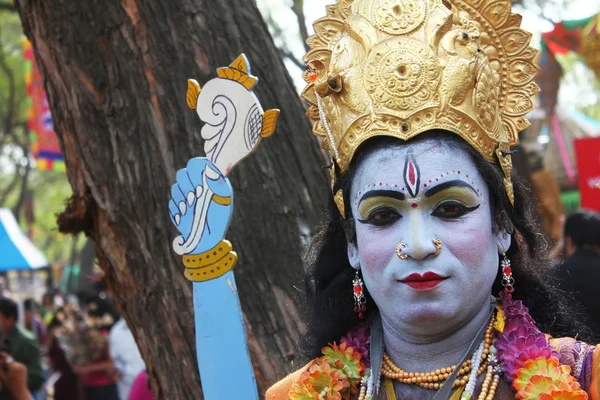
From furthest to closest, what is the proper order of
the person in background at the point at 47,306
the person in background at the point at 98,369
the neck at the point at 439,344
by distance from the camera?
the person in background at the point at 47,306 < the person in background at the point at 98,369 < the neck at the point at 439,344

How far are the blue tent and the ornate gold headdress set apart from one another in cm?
597

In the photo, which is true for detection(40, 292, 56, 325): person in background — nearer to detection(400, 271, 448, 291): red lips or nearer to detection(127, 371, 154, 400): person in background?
detection(127, 371, 154, 400): person in background

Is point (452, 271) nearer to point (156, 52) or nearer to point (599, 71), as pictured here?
point (156, 52)

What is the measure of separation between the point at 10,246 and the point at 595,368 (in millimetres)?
6808

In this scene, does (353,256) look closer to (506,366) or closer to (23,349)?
(506,366)

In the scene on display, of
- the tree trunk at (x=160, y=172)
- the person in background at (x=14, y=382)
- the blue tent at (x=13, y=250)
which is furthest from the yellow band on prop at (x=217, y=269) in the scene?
the blue tent at (x=13, y=250)

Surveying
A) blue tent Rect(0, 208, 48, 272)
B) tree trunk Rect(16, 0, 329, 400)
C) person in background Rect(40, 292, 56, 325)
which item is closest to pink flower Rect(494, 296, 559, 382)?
tree trunk Rect(16, 0, 329, 400)

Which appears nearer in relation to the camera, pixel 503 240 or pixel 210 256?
pixel 503 240

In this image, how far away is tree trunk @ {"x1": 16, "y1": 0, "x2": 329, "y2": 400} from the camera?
335cm

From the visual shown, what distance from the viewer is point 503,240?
243 cm

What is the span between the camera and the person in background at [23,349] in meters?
6.95

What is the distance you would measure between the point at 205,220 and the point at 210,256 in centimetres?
10

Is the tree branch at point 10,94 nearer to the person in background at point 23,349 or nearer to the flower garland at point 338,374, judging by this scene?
the person in background at point 23,349

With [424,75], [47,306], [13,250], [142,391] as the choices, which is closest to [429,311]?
[424,75]
